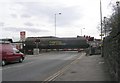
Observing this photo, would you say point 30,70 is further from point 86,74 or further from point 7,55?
point 7,55

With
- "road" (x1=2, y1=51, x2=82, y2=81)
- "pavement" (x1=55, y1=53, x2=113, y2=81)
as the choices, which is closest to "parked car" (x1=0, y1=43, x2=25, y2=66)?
"road" (x1=2, y1=51, x2=82, y2=81)

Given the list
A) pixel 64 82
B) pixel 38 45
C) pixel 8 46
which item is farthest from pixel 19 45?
pixel 64 82

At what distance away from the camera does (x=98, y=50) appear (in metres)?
53.6

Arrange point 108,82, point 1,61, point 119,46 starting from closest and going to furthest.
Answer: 1. point 119,46
2. point 108,82
3. point 1,61

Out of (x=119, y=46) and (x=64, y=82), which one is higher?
(x=119, y=46)

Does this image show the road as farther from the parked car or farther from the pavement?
the pavement

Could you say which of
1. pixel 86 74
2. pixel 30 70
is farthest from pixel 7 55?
pixel 86 74

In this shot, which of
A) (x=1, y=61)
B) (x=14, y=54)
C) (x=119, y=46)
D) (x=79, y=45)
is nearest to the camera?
(x=119, y=46)

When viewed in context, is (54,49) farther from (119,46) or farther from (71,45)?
(119,46)

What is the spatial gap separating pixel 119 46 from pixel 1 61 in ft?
51.6

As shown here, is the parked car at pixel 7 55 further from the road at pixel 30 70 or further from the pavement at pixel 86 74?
the pavement at pixel 86 74

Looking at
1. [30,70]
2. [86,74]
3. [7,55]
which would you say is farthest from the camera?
[7,55]

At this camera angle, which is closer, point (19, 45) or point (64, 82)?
point (64, 82)

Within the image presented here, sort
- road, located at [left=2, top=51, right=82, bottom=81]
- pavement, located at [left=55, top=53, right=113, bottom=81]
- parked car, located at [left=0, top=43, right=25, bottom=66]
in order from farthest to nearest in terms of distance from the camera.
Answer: parked car, located at [left=0, top=43, right=25, bottom=66] < road, located at [left=2, top=51, right=82, bottom=81] < pavement, located at [left=55, top=53, right=113, bottom=81]
